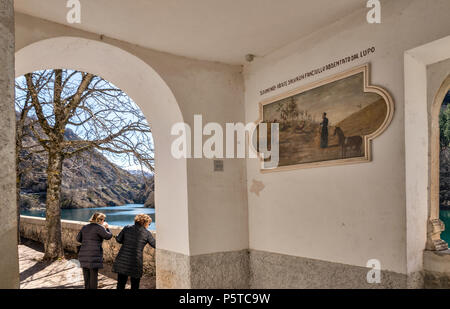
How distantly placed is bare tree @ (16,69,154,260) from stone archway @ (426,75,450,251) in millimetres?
6529

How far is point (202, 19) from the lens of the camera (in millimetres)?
4344

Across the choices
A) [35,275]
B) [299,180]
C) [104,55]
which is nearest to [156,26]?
[104,55]

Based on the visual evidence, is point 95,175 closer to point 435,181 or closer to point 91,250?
point 91,250

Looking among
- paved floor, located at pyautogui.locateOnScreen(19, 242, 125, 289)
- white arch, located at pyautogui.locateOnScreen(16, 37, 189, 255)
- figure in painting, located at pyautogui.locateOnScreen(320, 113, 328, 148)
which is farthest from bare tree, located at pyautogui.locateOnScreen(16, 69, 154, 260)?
figure in painting, located at pyautogui.locateOnScreen(320, 113, 328, 148)

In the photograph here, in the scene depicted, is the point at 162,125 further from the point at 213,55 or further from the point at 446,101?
the point at 446,101

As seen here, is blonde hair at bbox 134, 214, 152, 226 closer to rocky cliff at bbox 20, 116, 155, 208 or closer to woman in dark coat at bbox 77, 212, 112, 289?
woman in dark coat at bbox 77, 212, 112, 289

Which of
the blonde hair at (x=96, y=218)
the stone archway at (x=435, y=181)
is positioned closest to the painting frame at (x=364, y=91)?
the stone archway at (x=435, y=181)

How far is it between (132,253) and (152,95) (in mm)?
2411

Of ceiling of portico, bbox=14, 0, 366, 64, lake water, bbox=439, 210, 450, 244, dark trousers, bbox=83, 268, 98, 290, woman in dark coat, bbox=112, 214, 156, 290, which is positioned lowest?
dark trousers, bbox=83, 268, 98, 290

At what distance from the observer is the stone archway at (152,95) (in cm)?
476

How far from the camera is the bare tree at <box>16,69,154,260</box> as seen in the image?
353 inches

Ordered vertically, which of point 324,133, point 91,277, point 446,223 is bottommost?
point 91,277

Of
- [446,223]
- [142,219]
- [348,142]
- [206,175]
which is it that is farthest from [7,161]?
[446,223]
